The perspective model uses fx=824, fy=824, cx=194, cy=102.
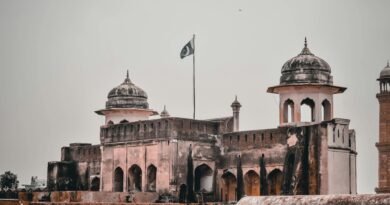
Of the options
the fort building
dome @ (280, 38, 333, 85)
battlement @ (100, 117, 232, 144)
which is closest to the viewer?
the fort building

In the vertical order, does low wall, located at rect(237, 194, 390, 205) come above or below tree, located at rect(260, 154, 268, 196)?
below

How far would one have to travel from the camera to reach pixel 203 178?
3016 cm

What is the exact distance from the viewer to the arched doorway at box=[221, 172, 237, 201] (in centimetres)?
2941

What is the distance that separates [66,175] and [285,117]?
452 inches

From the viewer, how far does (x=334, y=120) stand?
26484 millimetres

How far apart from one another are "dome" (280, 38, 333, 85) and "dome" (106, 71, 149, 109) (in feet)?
27.0

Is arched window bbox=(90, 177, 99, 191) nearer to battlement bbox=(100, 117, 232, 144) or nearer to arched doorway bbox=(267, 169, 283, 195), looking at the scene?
battlement bbox=(100, 117, 232, 144)

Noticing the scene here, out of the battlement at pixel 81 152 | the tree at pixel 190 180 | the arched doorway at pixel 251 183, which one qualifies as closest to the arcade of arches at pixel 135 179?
the tree at pixel 190 180

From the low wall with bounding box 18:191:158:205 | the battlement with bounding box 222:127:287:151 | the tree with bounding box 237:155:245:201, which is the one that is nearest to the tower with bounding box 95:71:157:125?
the battlement with bounding box 222:127:287:151

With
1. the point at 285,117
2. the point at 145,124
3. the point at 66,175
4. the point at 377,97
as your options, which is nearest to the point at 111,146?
the point at 145,124

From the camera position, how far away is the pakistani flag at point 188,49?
32.5 m

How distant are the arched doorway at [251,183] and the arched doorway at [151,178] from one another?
3.47 metres

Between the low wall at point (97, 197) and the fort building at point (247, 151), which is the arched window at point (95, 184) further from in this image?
the low wall at point (97, 197)

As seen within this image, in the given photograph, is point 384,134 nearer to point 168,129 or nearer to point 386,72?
point 386,72
